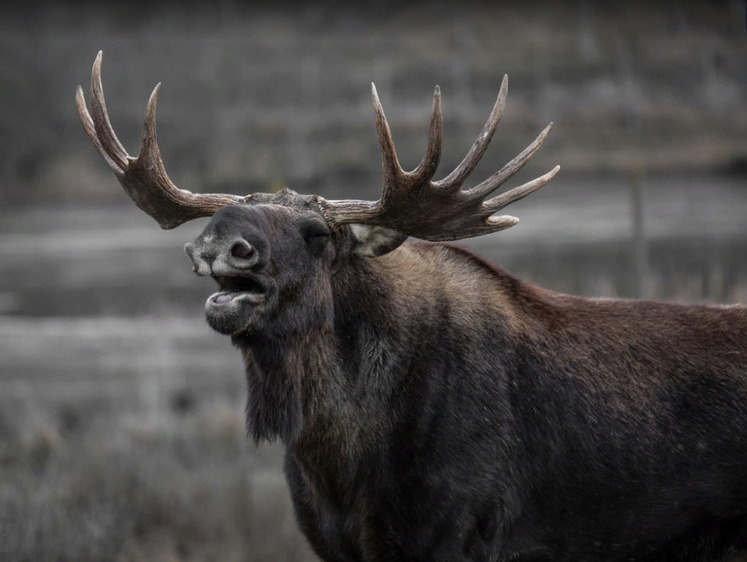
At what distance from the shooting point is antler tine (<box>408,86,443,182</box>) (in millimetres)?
4648

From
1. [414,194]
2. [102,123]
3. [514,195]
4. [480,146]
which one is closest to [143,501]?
[102,123]

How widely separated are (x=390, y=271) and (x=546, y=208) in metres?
14.4

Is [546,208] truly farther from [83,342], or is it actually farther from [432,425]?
[432,425]

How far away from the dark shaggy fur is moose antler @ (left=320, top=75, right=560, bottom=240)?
18cm

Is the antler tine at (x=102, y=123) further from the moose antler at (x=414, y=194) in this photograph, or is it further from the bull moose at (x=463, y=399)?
the bull moose at (x=463, y=399)

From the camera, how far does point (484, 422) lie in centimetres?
→ 482

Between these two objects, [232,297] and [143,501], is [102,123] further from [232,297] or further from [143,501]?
[143,501]

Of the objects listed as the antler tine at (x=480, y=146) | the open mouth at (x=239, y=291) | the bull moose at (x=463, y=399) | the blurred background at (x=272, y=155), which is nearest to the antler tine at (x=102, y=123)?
the bull moose at (x=463, y=399)

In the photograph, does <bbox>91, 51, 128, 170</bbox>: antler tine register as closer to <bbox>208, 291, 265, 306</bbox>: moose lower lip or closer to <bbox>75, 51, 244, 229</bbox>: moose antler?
<bbox>75, 51, 244, 229</bbox>: moose antler

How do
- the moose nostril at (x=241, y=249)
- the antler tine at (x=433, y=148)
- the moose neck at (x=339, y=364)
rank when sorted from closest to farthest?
the moose nostril at (x=241, y=249), the antler tine at (x=433, y=148), the moose neck at (x=339, y=364)

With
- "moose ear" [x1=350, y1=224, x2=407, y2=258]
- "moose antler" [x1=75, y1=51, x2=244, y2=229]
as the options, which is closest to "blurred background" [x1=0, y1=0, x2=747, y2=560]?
"moose antler" [x1=75, y1=51, x2=244, y2=229]

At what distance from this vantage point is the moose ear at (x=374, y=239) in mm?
5109

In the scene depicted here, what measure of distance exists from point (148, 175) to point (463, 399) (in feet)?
5.89

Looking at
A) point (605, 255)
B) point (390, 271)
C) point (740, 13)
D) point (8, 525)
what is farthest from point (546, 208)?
point (390, 271)
